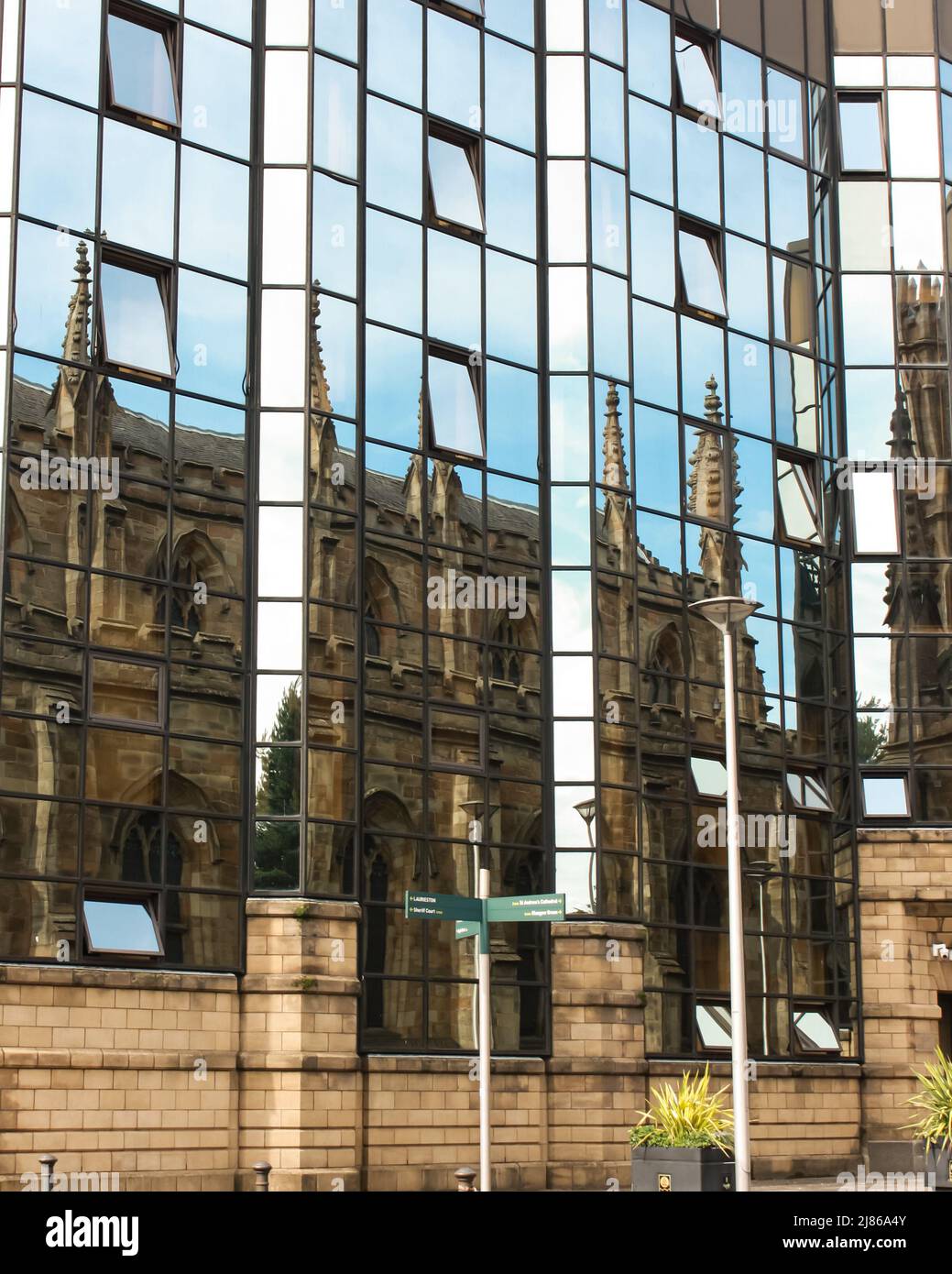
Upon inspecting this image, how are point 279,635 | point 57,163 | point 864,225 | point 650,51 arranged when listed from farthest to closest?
point 864,225, point 650,51, point 279,635, point 57,163

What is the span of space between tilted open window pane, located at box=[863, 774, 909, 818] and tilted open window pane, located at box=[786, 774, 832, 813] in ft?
3.27

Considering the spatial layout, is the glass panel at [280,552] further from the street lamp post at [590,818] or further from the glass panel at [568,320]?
the glass panel at [568,320]

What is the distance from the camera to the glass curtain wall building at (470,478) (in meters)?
25.2

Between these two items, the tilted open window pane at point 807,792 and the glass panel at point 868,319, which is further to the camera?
the glass panel at point 868,319

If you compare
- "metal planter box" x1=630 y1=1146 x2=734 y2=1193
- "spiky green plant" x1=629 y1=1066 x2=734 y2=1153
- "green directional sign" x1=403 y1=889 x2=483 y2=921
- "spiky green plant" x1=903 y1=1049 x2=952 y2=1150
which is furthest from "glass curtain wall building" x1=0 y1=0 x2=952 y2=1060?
"metal planter box" x1=630 y1=1146 x2=734 y2=1193

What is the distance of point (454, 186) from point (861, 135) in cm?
1222

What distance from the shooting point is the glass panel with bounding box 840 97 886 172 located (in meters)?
38.3

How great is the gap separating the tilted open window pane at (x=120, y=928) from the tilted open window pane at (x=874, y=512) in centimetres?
1852

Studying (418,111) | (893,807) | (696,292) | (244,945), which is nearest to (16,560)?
(244,945)

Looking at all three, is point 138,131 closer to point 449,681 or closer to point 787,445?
point 449,681

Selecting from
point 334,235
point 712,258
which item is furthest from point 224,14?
point 712,258

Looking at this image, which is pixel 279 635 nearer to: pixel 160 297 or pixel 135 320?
pixel 135 320

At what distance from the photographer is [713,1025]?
31.7m

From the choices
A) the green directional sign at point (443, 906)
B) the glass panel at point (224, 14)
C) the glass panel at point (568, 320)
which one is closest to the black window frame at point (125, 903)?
the green directional sign at point (443, 906)
